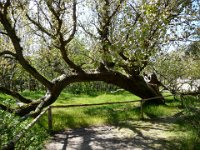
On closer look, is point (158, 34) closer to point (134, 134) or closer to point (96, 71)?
point (134, 134)

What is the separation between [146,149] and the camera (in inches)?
411

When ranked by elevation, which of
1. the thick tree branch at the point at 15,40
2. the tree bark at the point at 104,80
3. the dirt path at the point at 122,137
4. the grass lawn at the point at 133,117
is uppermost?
the thick tree branch at the point at 15,40

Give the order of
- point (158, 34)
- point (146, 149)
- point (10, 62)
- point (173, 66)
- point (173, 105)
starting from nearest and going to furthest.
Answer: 1. point (146, 149)
2. point (158, 34)
3. point (173, 105)
4. point (173, 66)
5. point (10, 62)

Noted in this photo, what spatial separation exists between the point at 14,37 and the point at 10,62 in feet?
96.3

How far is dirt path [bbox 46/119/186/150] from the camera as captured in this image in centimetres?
1084

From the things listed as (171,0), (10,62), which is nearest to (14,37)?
(171,0)

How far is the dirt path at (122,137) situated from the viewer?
10.8m

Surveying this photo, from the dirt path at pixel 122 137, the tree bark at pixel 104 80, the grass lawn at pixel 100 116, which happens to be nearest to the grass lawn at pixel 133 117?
the grass lawn at pixel 100 116

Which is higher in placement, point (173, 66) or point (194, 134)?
point (173, 66)

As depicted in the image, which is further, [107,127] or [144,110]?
[144,110]

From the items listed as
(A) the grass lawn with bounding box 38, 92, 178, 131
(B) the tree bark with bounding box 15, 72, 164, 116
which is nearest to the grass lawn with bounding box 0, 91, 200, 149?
(A) the grass lawn with bounding box 38, 92, 178, 131

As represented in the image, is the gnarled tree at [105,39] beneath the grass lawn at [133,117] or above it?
above

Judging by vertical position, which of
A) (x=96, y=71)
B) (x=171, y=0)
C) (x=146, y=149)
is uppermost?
(x=171, y=0)

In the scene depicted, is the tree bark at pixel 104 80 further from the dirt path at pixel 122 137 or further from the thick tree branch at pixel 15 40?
the dirt path at pixel 122 137
